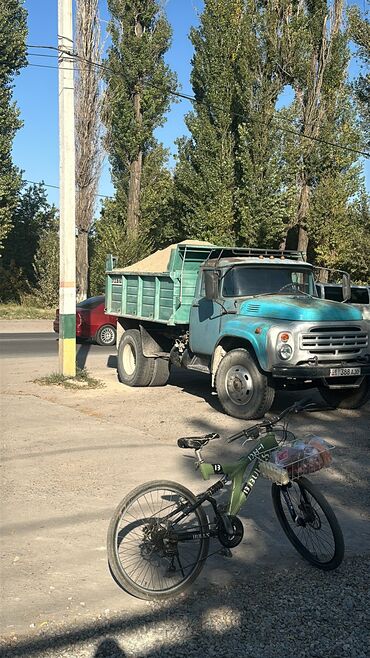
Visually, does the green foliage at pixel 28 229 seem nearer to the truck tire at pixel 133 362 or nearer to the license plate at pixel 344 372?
the truck tire at pixel 133 362

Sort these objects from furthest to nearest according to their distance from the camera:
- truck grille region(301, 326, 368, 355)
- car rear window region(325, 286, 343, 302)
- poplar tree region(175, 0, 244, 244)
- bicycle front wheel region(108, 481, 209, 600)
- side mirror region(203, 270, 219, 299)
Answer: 1. poplar tree region(175, 0, 244, 244)
2. car rear window region(325, 286, 343, 302)
3. side mirror region(203, 270, 219, 299)
4. truck grille region(301, 326, 368, 355)
5. bicycle front wheel region(108, 481, 209, 600)

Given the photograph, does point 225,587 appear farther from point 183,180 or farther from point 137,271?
point 183,180

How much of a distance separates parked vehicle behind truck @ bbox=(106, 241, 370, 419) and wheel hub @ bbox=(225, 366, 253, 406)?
0.5 inches

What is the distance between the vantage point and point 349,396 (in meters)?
9.94

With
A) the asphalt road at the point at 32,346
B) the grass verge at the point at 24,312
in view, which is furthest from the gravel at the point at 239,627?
the grass verge at the point at 24,312

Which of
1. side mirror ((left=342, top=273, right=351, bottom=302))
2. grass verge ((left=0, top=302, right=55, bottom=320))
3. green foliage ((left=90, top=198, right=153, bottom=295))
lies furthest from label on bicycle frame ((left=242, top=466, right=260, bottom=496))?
grass verge ((left=0, top=302, right=55, bottom=320))

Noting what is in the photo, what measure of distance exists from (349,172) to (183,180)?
6.93 m

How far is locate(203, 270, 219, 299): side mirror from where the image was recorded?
31.1ft

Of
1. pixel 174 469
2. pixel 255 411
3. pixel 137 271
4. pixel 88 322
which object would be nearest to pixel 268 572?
pixel 174 469

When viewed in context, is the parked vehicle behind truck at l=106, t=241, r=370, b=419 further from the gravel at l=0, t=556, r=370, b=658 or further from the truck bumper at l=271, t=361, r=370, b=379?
the gravel at l=0, t=556, r=370, b=658

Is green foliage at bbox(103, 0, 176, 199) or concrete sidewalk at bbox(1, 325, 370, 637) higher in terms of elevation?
green foliage at bbox(103, 0, 176, 199)

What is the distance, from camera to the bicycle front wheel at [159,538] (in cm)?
387

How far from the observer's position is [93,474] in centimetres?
636

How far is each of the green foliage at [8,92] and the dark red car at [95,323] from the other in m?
9.92
